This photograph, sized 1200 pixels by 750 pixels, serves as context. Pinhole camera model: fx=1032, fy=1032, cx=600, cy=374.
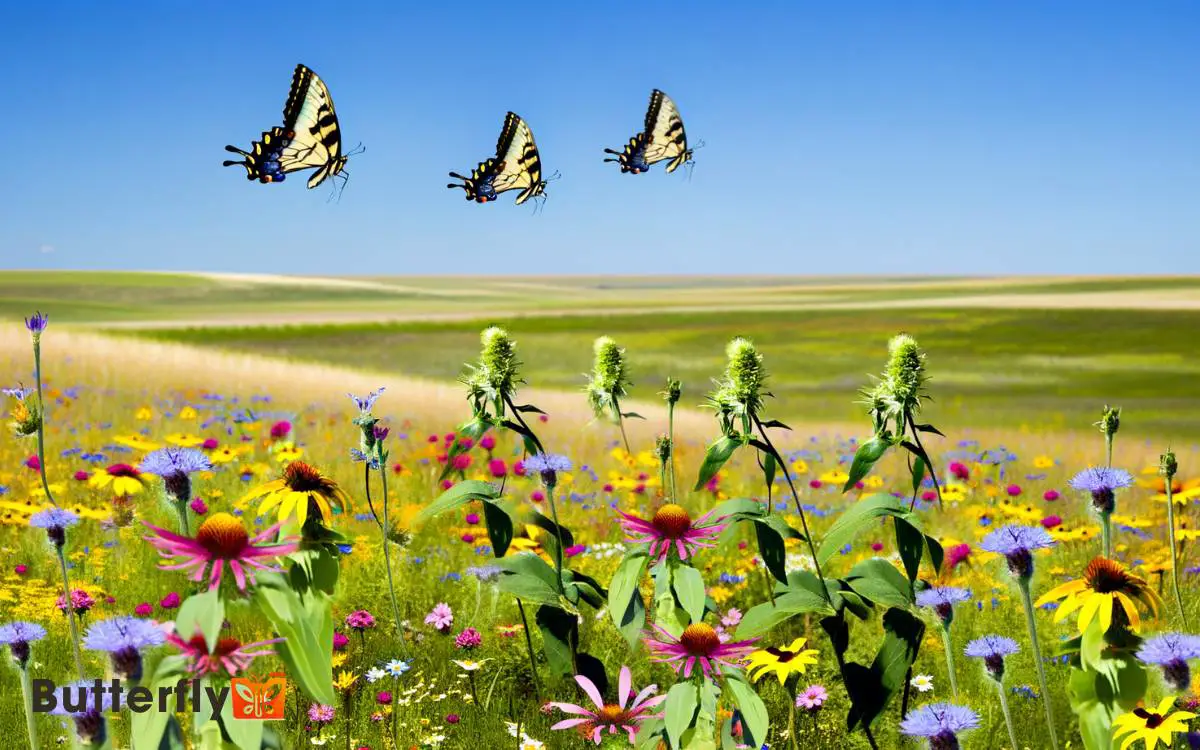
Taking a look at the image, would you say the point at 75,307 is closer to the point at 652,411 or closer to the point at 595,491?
the point at 652,411

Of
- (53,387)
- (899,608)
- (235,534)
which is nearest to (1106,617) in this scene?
(899,608)

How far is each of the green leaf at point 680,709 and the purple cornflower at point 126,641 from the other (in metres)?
1.05

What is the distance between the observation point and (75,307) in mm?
65938

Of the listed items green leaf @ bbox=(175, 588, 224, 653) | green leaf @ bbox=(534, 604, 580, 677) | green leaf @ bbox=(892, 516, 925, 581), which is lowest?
green leaf @ bbox=(534, 604, 580, 677)

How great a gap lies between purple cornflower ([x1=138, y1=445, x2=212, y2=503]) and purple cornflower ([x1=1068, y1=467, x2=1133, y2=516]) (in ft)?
7.80

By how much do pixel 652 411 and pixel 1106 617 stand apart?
655 inches

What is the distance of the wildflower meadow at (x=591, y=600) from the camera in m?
2.02

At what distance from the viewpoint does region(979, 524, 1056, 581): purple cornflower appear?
261 cm

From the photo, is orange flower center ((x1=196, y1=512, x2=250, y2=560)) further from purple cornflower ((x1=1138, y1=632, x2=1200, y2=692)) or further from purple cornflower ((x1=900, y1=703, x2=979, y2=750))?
purple cornflower ((x1=1138, y1=632, x2=1200, y2=692))

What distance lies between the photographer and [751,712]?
2.27 meters

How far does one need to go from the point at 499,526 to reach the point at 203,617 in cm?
153

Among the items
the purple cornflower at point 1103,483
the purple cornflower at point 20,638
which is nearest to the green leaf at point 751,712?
the purple cornflower at point 1103,483

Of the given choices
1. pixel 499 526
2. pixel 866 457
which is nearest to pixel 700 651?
pixel 866 457

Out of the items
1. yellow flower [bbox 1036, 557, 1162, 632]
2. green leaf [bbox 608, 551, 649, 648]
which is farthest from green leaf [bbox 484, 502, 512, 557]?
yellow flower [bbox 1036, 557, 1162, 632]
